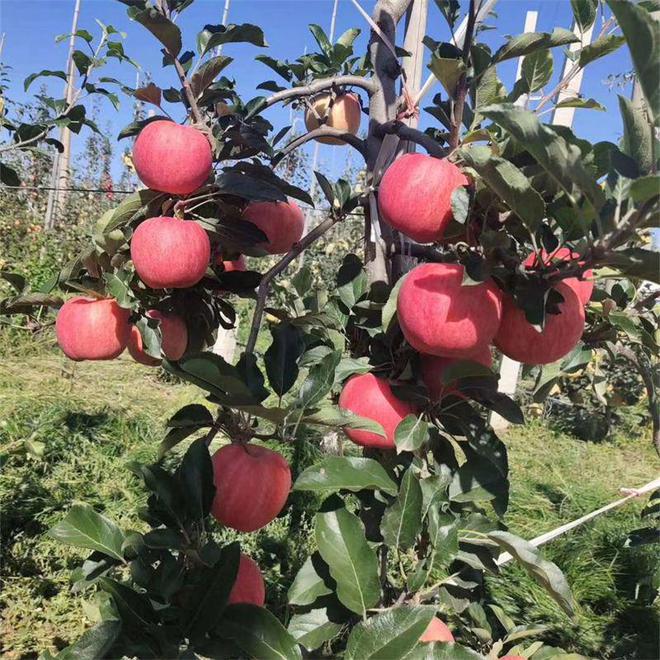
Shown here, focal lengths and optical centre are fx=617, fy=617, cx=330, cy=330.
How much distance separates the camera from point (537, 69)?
65 centimetres

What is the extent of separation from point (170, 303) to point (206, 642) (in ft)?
1.32

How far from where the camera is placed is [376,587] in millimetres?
606

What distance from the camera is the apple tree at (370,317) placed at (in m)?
0.52

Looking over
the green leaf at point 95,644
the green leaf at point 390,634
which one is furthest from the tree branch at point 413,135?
the green leaf at point 95,644

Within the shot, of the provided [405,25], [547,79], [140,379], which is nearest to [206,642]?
[547,79]

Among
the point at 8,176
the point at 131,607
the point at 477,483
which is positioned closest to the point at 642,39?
the point at 477,483

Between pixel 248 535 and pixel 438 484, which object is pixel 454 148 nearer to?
pixel 438 484

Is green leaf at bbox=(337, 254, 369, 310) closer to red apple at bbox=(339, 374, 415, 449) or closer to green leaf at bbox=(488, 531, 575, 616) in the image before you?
red apple at bbox=(339, 374, 415, 449)

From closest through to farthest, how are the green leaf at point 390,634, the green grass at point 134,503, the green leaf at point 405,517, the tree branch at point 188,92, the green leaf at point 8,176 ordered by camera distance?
the green leaf at point 390,634, the green leaf at point 405,517, the tree branch at point 188,92, the green leaf at point 8,176, the green grass at point 134,503

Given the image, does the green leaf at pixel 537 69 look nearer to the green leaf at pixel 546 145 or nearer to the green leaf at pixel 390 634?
the green leaf at pixel 546 145

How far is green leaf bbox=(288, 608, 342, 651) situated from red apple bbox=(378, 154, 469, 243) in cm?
42

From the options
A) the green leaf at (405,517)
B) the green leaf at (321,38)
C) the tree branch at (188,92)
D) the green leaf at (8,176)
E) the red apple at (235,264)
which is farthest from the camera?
the green leaf at (8,176)

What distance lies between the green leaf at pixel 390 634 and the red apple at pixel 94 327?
0.46 m

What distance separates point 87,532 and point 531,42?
26.3 inches
